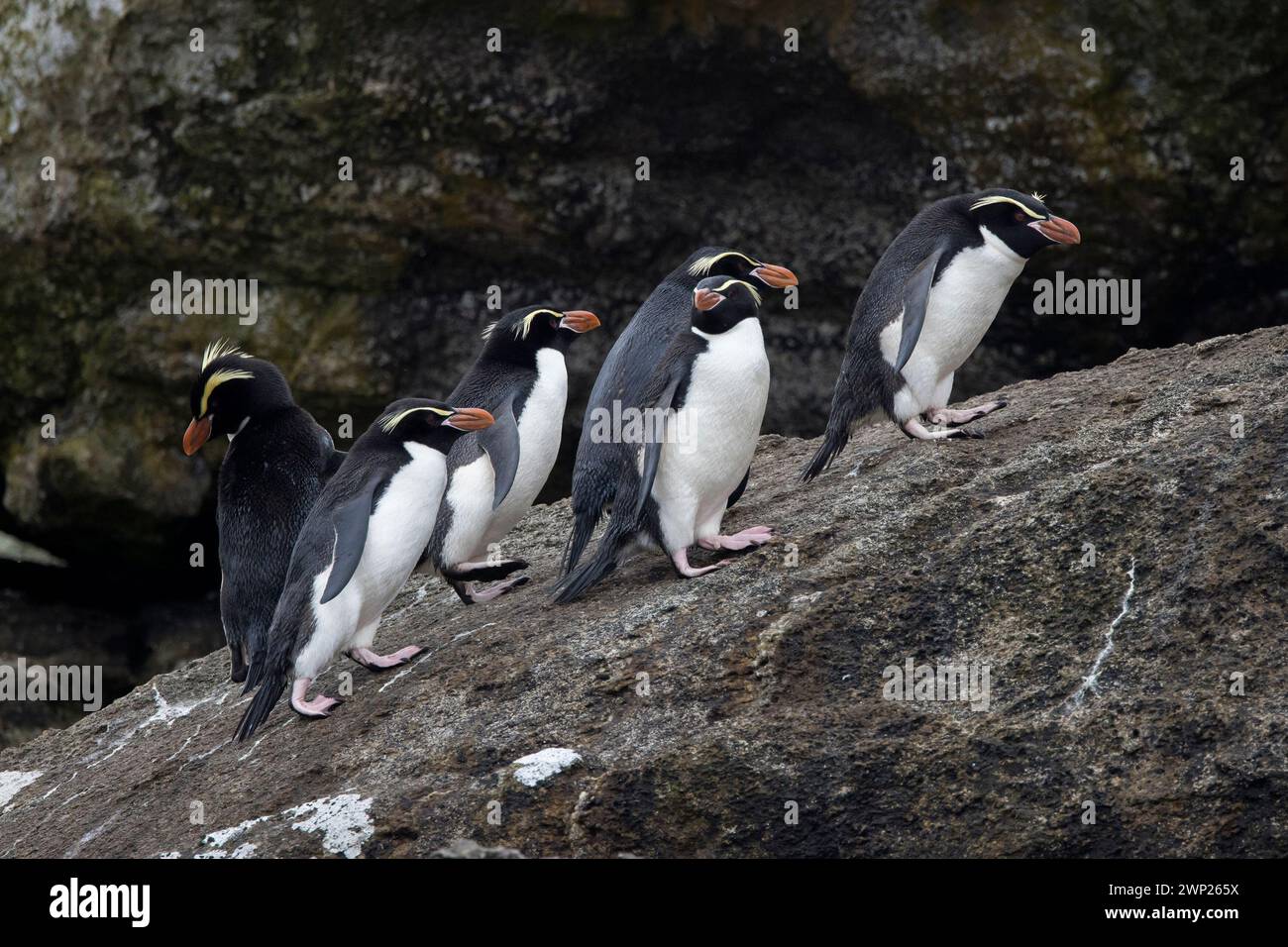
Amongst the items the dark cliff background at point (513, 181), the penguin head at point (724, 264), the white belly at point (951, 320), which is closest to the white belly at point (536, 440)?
the penguin head at point (724, 264)

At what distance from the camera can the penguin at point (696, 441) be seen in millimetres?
4777

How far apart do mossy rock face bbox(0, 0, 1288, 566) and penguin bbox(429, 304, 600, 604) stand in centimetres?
248

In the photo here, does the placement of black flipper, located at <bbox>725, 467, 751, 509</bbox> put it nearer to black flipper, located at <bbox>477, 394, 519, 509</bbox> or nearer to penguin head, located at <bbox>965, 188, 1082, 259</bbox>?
black flipper, located at <bbox>477, 394, 519, 509</bbox>

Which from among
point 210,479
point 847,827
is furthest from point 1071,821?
point 210,479

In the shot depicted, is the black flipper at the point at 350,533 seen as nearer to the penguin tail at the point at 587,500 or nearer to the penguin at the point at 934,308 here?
the penguin tail at the point at 587,500

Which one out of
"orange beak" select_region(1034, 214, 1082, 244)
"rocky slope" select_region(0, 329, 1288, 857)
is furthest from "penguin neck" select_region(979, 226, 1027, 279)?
"rocky slope" select_region(0, 329, 1288, 857)

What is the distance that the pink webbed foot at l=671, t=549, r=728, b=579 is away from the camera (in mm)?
4711

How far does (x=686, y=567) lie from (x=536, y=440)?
43.6 inches

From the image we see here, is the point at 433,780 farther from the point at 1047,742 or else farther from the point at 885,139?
the point at 885,139

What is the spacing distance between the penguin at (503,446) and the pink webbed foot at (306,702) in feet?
2.50

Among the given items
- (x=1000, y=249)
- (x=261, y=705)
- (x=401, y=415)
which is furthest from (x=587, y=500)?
(x=1000, y=249)

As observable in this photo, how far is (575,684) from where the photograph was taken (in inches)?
170

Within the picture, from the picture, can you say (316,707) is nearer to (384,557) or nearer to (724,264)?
(384,557)

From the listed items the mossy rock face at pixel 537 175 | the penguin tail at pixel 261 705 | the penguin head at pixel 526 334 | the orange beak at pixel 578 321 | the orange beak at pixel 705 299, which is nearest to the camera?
the penguin tail at pixel 261 705
